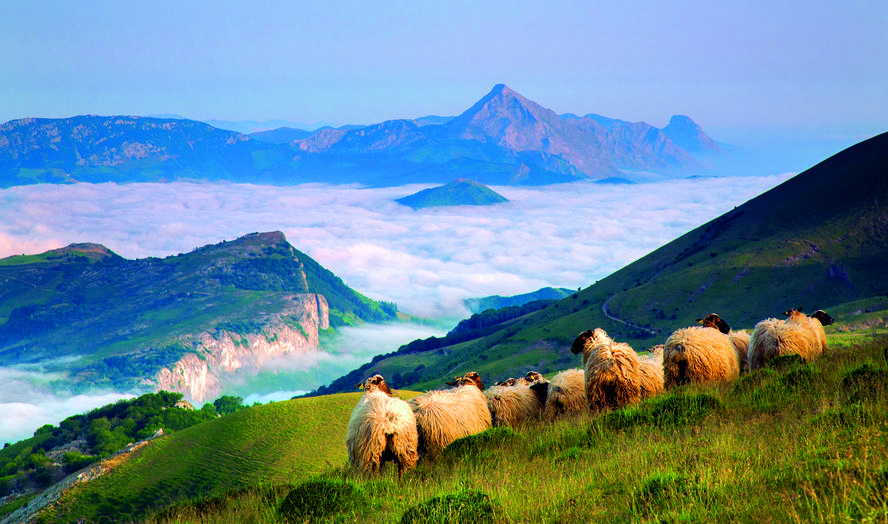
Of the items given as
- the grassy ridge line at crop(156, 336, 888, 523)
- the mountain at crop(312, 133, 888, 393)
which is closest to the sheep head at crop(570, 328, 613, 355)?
the grassy ridge line at crop(156, 336, 888, 523)

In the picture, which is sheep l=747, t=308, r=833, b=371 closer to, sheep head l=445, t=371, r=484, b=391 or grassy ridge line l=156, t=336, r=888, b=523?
grassy ridge line l=156, t=336, r=888, b=523

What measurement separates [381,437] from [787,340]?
14060 millimetres

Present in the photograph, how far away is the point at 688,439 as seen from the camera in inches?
418

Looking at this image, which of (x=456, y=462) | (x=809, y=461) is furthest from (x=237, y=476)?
(x=809, y=461)

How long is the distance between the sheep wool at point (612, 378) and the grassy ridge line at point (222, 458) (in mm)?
20711

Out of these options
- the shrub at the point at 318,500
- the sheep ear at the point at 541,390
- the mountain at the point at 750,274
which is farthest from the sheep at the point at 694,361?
the mountain at the point at 750,274

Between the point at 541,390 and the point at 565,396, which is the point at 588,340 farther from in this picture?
the point at 541,390

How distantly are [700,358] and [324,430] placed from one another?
89.9 ft

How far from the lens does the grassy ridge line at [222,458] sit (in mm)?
35625

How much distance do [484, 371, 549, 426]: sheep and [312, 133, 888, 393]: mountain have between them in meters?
77.4

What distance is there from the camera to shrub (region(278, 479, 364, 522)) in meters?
10.5

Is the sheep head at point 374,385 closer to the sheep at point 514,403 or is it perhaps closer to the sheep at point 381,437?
the sheep at point 381,437

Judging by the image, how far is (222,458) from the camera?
39.8 meters

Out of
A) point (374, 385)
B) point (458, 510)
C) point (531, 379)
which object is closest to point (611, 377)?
point (374, 385)
